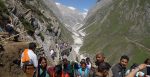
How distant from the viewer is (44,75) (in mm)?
13414

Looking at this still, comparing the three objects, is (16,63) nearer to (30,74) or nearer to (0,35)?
(0,35)

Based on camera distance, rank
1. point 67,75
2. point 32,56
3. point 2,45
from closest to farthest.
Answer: point 32,56 → point 67,75 → point 2,45

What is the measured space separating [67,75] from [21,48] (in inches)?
215

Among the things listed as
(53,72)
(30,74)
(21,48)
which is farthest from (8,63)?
(30,74)

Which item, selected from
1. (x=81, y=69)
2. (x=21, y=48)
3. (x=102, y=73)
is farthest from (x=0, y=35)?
(x=102, y=73)

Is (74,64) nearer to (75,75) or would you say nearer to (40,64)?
(75,75)

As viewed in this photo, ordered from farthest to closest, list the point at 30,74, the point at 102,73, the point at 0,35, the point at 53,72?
the point at 0,35 → the point at 53,72 → the point at 30,74 → the point at 102,73

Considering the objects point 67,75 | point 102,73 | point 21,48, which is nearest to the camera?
point 102,73

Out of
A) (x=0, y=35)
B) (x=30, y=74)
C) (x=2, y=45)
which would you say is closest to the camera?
(x=30, y=74)

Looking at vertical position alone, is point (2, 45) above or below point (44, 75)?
above

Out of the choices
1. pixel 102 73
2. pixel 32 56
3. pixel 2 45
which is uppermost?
pixel 2 45

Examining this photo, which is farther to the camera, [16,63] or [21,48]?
[21,48]

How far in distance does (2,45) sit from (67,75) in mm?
4746

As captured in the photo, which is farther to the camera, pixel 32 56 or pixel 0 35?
pixel 0 35
